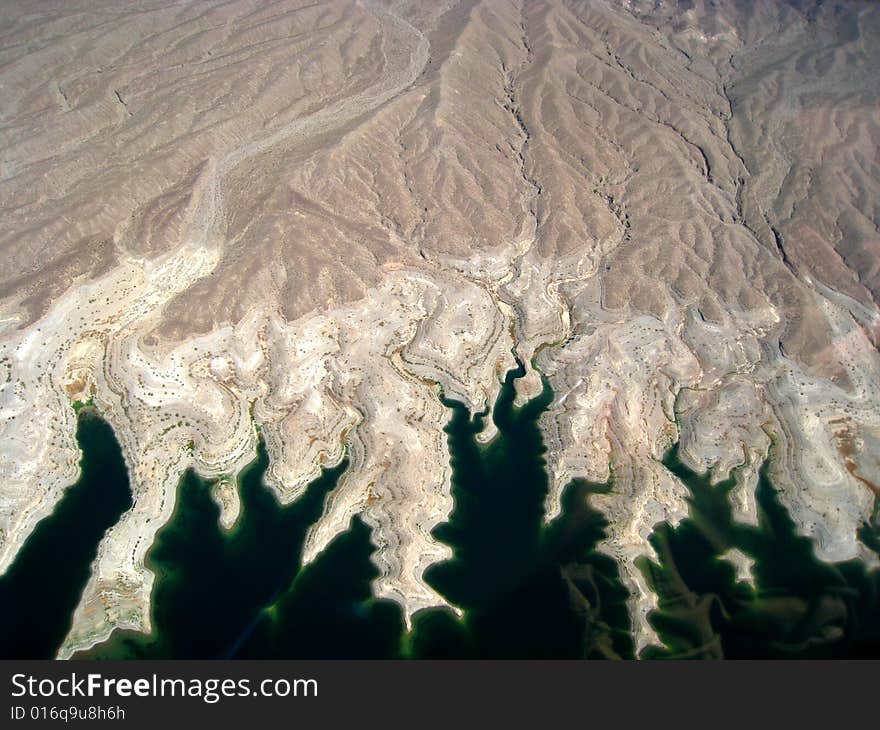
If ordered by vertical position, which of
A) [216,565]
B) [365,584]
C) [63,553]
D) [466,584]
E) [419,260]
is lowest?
[466,584]

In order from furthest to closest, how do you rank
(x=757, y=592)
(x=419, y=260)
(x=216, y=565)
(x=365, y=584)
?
(x=419, y=260) < (x=216, y=565) < (x=757, y=592) < (x=365, y=584)

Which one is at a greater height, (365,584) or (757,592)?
(365,584)

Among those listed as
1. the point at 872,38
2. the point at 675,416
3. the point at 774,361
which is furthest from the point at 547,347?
the point at 872,38

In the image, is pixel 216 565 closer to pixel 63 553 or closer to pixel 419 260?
pixel 63 553

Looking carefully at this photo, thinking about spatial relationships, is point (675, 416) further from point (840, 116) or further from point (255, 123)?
point (255, 123)

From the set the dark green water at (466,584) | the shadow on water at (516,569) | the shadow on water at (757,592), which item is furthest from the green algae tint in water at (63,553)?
the shadow on water at (757,592)

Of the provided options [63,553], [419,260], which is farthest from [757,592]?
[63,553]

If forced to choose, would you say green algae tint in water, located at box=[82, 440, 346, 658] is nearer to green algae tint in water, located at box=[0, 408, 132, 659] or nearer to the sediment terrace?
the sediment terrace

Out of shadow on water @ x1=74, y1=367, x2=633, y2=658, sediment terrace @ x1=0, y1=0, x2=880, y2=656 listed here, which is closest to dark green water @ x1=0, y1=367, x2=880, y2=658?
shadow on water @ x1=74, y1=367, x2=633, y2=658
